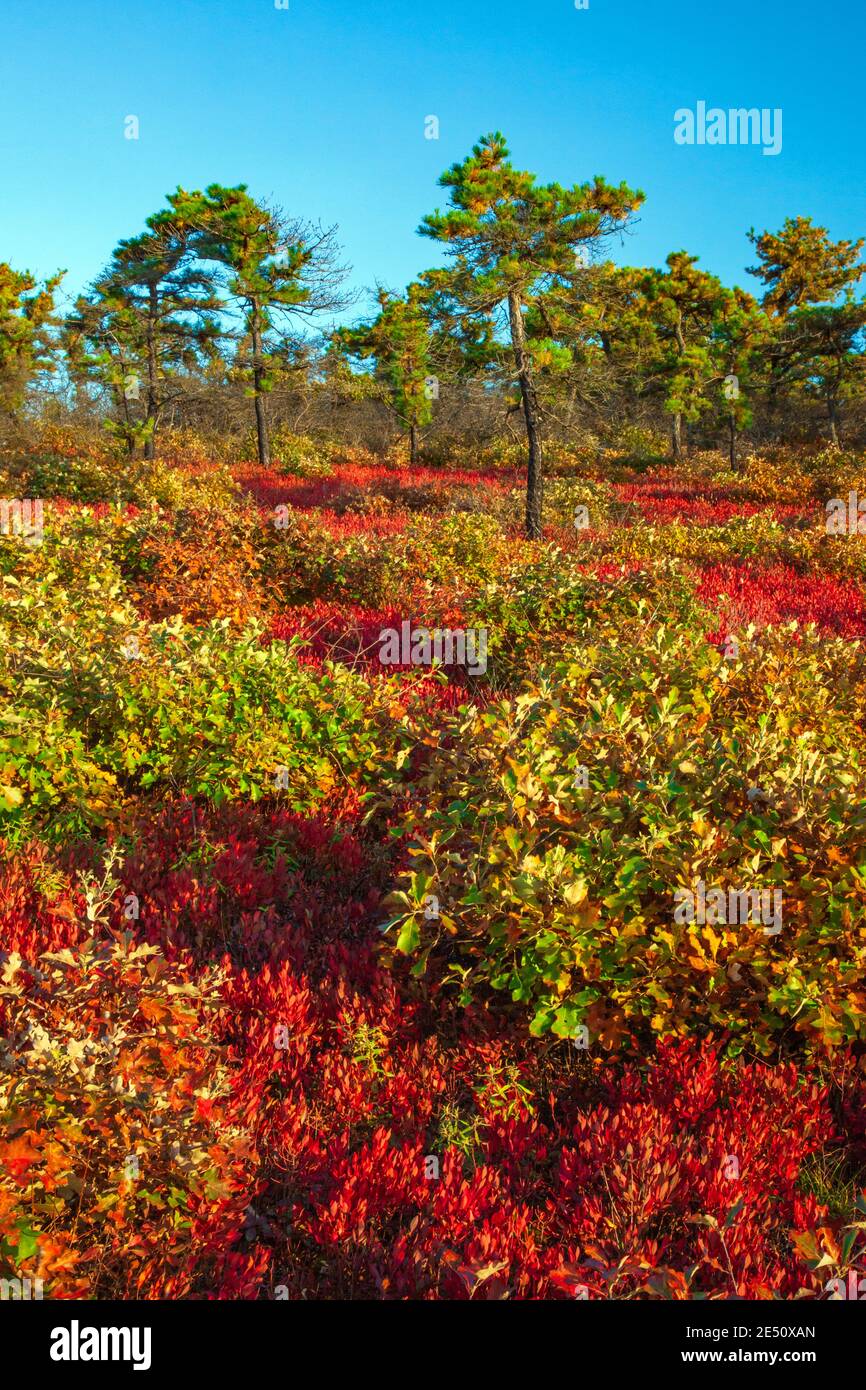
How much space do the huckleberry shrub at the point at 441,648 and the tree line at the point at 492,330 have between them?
741cm

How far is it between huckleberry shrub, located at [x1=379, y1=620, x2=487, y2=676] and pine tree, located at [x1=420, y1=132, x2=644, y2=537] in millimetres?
8399

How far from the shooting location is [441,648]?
29.3ft

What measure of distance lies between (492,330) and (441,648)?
1048 centimetres

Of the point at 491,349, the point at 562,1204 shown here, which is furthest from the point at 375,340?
the point at 562,1204

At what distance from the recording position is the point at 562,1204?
2.71m

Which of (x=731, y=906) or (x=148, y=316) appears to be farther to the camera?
(x=148, y=316)

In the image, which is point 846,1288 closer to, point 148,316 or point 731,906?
point 731,906

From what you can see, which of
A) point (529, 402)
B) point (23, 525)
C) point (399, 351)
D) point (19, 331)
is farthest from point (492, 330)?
point (19, 331)

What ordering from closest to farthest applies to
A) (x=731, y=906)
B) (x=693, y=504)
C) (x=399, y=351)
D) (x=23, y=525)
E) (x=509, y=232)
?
(x=731, y=906) < (x=23, y=525) < (x=509, y=232) < (x=693, y=504) < (x=399, y=351)

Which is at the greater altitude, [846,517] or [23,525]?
[846,517]

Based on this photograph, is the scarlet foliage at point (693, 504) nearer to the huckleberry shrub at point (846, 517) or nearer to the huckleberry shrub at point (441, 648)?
the huckleberry shrub at point (846, 517)

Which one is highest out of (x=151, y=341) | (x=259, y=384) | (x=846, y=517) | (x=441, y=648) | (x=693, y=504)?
(x=151, y=341)

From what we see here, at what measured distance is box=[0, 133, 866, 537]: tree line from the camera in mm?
16266

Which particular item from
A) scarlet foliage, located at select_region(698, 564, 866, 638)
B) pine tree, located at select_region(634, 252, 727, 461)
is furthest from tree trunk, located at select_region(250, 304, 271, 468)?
scarlet foliage, located at select_region(698, 564, 866, 638)
